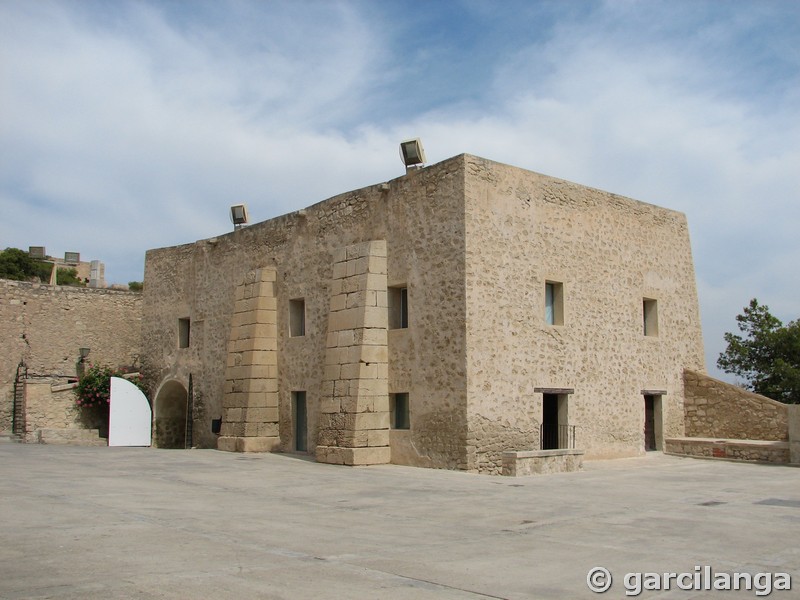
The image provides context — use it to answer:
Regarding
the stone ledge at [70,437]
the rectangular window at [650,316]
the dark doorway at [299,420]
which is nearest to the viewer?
the dark doorway at [299,420]

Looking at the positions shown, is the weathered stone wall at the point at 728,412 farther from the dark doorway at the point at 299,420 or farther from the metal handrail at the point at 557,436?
the dark doorway at the point at 299,420

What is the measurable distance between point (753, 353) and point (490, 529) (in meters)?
19.1

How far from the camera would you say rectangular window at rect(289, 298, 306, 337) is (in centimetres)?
1814

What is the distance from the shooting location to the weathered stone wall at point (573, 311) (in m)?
14.2

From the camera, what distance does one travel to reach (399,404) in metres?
15.2

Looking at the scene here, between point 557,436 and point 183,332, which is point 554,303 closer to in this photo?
point 557,436

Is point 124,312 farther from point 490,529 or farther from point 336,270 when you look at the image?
point 490,529

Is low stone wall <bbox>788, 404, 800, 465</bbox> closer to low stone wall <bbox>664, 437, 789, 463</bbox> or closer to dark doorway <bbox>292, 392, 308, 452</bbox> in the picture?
low stone wall <bbox>664, 437, 789, 463</bbox>

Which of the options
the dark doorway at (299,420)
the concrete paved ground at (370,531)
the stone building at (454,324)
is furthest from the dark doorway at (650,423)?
the dark doorway at (299,420)

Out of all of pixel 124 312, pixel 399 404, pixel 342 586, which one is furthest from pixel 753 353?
pixel 342 586

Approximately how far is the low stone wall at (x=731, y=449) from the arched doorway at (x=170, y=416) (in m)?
13.4

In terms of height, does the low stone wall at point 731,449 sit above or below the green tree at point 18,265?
below

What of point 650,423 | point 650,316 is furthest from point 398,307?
point 650,423

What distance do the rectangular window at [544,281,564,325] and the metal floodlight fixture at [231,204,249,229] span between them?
28.2 ft
